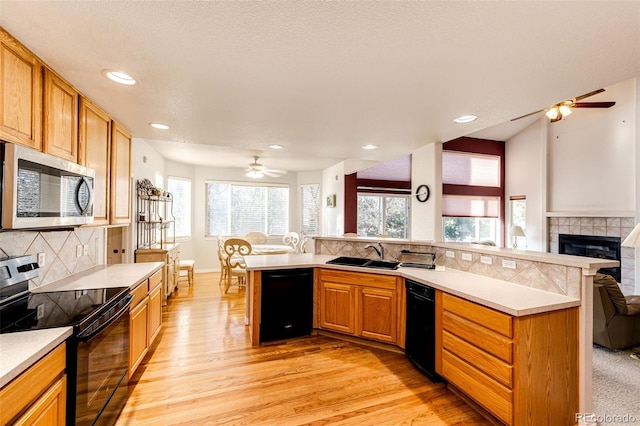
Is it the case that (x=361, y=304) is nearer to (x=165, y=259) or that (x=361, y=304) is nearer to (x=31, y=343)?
(x=31, y=343)

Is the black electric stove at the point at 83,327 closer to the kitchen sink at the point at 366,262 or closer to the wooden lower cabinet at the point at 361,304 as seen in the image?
the wooden lower cabinet at the point at 361,304

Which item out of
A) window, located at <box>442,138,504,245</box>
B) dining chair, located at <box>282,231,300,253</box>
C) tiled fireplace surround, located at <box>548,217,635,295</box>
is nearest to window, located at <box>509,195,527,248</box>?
window, located at <box>442,138,504,245</box>

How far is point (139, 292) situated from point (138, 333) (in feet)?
1.11

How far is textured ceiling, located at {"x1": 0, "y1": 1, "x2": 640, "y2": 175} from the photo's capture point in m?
1.13

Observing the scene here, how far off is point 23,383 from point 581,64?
2983mm

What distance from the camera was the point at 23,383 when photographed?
1.02m

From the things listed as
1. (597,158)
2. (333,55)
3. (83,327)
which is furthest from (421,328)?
(597,158)

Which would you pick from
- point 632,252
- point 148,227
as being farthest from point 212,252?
point 632,252

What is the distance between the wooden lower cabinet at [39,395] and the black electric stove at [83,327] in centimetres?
6

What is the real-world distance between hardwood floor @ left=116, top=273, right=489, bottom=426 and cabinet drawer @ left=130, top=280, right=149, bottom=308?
67 centimetres

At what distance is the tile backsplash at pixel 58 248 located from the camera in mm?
1726

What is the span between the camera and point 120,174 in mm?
2701

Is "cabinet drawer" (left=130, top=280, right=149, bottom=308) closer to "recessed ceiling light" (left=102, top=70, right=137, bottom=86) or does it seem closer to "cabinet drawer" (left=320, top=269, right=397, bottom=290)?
"recessed ceiling light" (left=102, top=70, right=137, bottom=86)

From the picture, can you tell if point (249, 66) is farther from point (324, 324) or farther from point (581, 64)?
point (324, 324)
